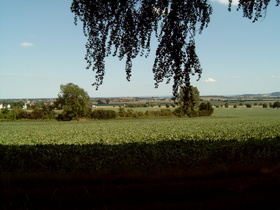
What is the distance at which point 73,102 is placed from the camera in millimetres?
61781

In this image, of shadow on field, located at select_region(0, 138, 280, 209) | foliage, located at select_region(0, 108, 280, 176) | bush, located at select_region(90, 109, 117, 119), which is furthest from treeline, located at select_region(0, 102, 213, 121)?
shadow on field, located at select_region(0, 138, 280, 209)

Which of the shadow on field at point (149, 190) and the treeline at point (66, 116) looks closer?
the shadow on field at point (149, 190)

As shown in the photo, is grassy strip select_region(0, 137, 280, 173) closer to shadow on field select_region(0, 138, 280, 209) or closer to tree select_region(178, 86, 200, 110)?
tree select_region(178, 86, 200, 110)

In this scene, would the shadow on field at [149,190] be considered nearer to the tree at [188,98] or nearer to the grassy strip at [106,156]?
the tree at [188,98]

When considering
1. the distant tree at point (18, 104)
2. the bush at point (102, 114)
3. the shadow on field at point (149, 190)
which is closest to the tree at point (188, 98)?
the shadow on field at point (149, 190)

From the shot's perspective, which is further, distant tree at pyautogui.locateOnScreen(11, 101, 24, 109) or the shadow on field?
distant tree at pyautogui.locateOnScreen(11, 101, 24, 109)

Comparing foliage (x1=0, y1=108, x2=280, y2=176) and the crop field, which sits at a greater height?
foliage (x1=0, y1=108, x2=280, y2=176)

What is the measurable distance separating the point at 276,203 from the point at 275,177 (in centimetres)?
79

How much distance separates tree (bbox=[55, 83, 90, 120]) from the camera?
2424 inches

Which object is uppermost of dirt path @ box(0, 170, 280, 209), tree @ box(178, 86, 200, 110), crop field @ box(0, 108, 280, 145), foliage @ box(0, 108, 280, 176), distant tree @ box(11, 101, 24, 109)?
distant tree @ box(11, 101, 24, 109)

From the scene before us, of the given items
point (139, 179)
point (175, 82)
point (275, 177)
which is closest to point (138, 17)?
point (175, 82)

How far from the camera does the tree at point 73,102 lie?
6156 centimetres

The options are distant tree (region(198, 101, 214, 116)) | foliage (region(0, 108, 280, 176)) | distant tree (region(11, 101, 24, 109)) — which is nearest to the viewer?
foliage (region(0, 108, 280, 176))

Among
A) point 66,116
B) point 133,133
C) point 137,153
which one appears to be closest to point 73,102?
point 66,116
